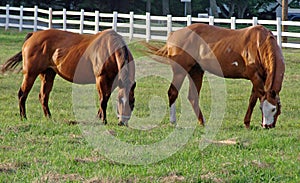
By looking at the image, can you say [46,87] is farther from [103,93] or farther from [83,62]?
[103,93]

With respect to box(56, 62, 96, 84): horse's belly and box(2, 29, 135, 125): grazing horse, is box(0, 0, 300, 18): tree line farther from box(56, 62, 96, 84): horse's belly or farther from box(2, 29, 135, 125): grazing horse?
box(56, 62, 96, 84): horse's belly

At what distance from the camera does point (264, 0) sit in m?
49.1

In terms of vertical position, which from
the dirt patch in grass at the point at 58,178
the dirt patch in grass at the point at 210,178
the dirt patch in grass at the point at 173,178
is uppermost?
the dirt patch in grass at the point at 58,178

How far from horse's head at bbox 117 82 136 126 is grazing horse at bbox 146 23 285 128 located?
99 centimetres

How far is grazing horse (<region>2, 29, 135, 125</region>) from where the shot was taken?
1012 centimetres

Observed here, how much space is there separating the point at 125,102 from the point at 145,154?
2091 millimetres

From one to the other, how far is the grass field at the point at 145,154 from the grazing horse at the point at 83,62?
→ 0.47 metres

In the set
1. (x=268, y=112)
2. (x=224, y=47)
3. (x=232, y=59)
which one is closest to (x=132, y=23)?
(x=224, y=47)

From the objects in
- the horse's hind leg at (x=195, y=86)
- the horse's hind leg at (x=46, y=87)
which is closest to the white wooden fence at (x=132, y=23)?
the horse's hind leg at (x=195, y=86)

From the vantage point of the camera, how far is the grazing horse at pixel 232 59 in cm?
1009

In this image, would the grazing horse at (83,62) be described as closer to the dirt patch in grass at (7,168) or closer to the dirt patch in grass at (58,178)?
the dirt patch in grass at (7,168)

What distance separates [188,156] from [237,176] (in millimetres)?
1053

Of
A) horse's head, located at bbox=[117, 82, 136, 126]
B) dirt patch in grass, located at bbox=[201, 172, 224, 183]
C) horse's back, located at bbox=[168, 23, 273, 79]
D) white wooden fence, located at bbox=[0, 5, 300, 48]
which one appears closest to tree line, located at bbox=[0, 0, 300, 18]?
white wooden fence, located at bbox=[0, 5, 300, 48]

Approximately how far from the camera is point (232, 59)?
10.7 metres
